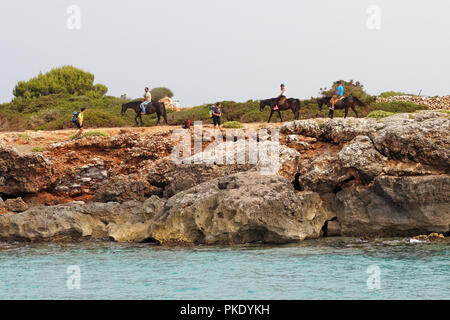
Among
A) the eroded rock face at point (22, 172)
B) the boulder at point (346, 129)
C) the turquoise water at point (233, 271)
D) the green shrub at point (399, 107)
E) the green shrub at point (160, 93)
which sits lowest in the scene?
the turquoise water at point (233, 271)

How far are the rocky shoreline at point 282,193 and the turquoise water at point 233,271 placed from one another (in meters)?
0.96

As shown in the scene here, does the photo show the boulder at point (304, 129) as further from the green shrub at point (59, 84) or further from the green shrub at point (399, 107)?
the green shrub at point (59, 84)

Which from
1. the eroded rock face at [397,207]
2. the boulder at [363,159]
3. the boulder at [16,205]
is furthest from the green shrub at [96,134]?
the eroded rock face at [397,207]

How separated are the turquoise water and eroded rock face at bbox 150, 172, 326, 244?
67 centimetres

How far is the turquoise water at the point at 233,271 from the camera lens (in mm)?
13148

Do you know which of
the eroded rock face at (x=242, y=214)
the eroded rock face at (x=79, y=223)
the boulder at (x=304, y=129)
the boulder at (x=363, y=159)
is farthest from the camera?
the boulder at (x=304, y=129)

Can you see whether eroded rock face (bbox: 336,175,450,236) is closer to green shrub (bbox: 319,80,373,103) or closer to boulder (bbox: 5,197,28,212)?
boulder (bbox: 5,197,28,212)

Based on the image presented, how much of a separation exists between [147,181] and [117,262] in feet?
27.5

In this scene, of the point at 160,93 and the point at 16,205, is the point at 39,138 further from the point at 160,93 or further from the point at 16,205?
the point at 160,93

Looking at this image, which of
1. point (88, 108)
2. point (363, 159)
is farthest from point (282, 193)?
point (88, 108)

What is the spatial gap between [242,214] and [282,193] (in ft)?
5.88

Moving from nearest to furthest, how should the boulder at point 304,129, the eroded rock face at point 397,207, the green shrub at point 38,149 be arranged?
the eroded rock face at point 397,207 < the boulder at point 304,129 < the green shrub at point 38,149

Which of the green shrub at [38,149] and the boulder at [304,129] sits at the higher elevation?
the boulder at [304,129]
